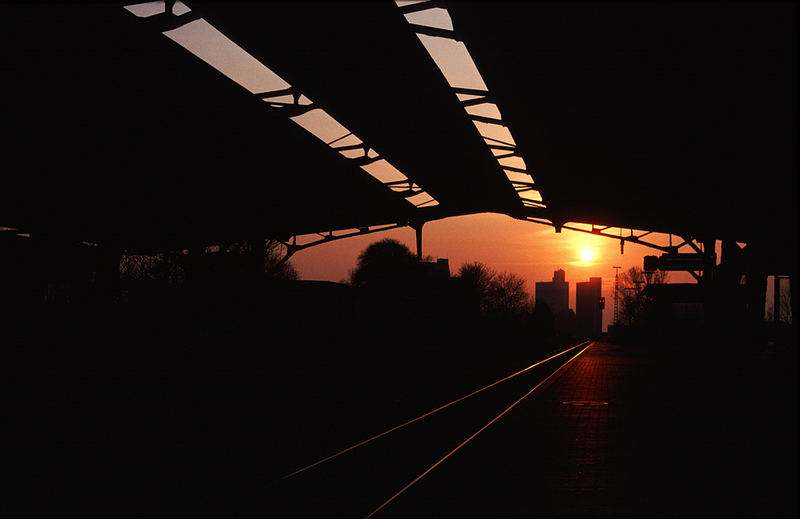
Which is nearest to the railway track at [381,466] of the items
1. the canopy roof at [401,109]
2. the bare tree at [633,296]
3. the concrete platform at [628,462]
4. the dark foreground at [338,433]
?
the dark foreground at [338,433]

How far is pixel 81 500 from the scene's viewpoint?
891cm

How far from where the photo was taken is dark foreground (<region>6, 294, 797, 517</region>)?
8.80 m

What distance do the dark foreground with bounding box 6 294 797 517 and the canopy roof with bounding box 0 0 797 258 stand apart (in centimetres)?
359

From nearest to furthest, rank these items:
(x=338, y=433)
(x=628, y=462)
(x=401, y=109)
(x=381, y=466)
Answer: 1. (x=381, y=466)
2. (x=628, y=462)
3. (x=338, y=433)
4. (x=401, y=109)

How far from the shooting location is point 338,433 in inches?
578

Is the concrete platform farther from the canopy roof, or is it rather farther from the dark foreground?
the canopy roof

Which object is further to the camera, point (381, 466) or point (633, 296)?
point (633, 296)

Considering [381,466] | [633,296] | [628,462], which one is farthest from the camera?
[633,296]

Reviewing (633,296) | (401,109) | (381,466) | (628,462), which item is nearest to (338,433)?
(381,466)

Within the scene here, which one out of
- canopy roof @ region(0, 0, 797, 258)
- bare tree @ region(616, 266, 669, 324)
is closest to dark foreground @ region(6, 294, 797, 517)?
canopy roof @ region(0, 0, 797, 258)

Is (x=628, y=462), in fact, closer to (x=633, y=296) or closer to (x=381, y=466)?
(x=381, y=466)

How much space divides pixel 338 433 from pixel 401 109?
6.41 m

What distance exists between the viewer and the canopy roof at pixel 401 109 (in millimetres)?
10258

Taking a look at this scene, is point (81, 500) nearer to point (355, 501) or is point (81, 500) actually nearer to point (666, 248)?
point (355, 501)
